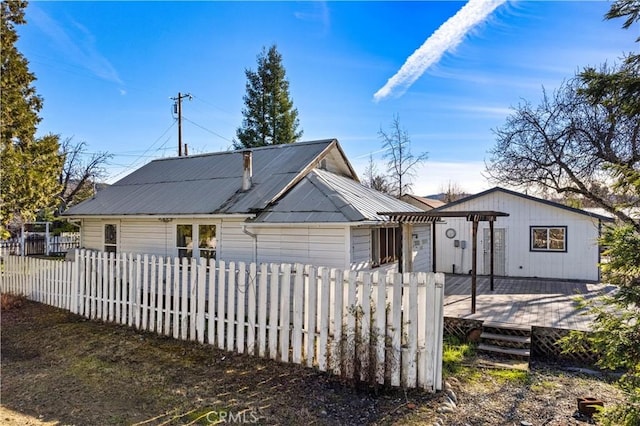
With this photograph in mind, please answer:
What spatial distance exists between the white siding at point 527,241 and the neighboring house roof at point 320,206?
251 inches

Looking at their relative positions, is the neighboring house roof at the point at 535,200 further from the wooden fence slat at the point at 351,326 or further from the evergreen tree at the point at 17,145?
the evergreen tree at the point at 17,145

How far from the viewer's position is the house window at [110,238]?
12336mm

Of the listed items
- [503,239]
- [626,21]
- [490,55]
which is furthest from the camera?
[503,239]

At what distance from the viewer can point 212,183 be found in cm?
1185

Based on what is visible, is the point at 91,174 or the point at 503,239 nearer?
the point at 503,239

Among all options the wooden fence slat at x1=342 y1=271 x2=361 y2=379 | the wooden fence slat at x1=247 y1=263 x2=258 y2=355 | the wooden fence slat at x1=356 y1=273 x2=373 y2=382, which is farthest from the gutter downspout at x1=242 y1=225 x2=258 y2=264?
the wooden fence slat at x1=356 y1=273 x2=373 y2=382

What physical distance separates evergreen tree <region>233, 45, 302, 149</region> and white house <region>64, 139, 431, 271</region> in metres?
13.7

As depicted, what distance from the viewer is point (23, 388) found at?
199 inches

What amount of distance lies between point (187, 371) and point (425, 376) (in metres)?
3.57

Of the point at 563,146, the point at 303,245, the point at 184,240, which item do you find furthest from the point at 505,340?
the point at 563,146

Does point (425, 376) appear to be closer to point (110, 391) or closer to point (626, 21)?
point (110, 391)

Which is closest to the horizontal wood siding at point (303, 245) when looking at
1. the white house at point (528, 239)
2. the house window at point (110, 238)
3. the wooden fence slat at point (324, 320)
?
the wooden fence slat at point (324, 320)

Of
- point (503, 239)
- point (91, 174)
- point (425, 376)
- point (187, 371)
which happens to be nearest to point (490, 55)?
point (503, 239)

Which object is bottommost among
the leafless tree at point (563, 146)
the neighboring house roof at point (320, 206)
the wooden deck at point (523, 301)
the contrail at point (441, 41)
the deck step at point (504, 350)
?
the deck step at point (504, 350)
